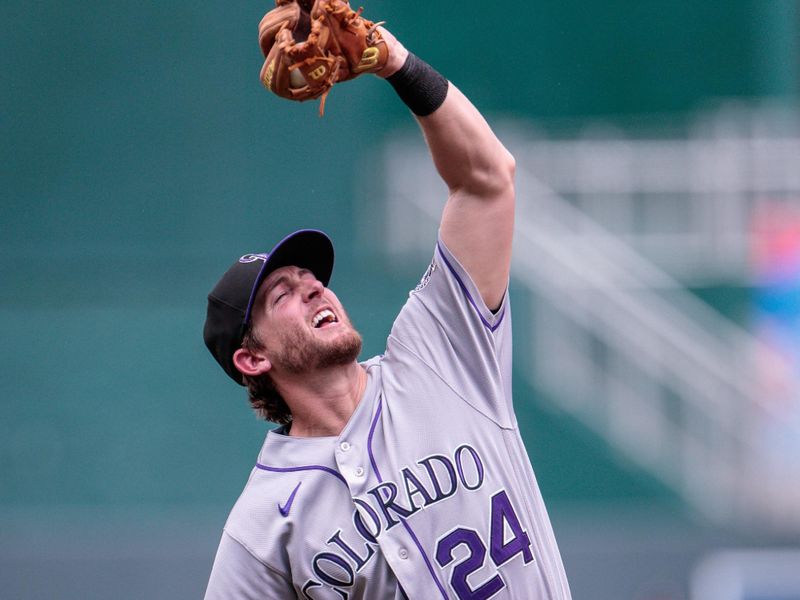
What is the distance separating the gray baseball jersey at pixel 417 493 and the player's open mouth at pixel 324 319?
0.12 meters

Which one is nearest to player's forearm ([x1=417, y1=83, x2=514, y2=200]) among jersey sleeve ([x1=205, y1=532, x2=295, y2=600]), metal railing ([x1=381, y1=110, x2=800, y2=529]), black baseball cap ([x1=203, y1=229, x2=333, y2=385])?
black baseball cap ([x1=203, y1=229, x2=333, y2=385])

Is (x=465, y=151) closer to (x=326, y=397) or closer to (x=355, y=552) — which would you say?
(x=326, y=397)

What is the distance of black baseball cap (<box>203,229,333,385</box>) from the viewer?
230 cm

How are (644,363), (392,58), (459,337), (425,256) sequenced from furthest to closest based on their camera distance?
(425,256) → (644,363) → (459,337) → (392,58)

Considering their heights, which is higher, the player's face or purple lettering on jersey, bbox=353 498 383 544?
the player's face

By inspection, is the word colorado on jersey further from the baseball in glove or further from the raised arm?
the baseball in glove

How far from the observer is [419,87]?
212cm

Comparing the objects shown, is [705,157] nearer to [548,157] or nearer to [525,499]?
[548,157]

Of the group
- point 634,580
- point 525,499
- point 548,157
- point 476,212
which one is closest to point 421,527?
point 525,499

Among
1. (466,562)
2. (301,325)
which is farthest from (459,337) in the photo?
(466,562)

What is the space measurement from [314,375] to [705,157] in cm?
532

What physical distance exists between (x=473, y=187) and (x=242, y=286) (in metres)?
0.46

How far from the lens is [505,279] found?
2.26 metres

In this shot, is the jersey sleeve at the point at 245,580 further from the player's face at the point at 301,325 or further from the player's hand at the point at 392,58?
the player's hand at the point at 392,58
